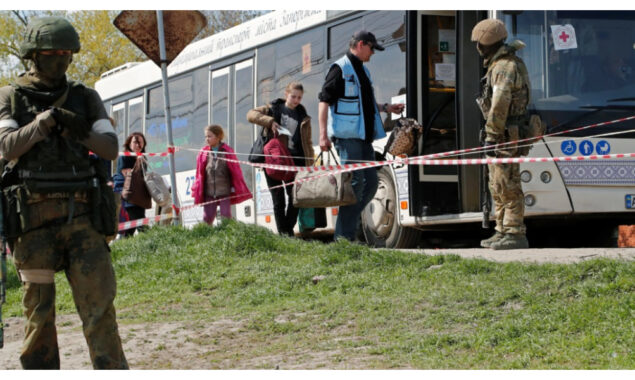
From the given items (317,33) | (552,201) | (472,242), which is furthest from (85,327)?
(317,33)

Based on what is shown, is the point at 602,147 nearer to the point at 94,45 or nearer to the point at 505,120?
the point at 505,120

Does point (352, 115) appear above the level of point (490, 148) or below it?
above

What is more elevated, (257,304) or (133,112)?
(133,112)

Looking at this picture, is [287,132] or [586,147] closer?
[586,147]

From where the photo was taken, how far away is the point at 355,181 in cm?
1106

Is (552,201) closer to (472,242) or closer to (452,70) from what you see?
(452,70)

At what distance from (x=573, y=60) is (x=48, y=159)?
22.5 feet

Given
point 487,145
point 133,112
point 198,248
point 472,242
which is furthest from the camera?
point 133,112

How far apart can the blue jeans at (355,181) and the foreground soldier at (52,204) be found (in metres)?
5.49

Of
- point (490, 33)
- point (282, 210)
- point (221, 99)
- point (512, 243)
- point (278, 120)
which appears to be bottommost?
point (512, 243)

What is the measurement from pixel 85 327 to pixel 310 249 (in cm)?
503

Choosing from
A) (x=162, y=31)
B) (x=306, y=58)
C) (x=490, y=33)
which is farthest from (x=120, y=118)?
(x=490, y=33)

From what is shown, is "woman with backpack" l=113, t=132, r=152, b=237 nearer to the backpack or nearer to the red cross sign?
the backpack

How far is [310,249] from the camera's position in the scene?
10.4 metres
